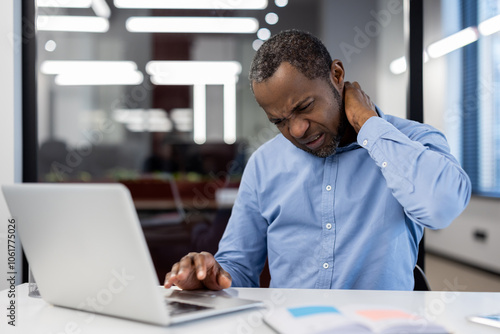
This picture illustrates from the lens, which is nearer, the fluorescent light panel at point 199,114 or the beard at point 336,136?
the beard at point 336,136

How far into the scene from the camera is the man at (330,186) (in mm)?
1390

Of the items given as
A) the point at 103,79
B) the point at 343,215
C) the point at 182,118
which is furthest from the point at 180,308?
the point at 103,79

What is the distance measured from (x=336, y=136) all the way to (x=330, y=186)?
6.1 inches

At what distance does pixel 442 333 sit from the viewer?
79cm

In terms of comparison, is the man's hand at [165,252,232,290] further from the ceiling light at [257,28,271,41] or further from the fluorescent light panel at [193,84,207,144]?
the fluorescent light panel at [193,84,207,144]

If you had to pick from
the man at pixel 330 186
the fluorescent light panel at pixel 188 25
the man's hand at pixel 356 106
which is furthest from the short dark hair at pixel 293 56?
the fluorescent light panel at pixel 188 25

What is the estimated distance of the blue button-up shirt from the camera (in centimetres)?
138

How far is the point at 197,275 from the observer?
115 centimetres

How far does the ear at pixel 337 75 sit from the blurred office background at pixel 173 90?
1155 millimetres

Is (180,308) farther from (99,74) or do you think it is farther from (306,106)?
(99,74)

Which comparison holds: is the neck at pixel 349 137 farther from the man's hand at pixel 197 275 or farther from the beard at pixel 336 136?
the man's hand at pixel 197 275

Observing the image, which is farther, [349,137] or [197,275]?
[349,137]

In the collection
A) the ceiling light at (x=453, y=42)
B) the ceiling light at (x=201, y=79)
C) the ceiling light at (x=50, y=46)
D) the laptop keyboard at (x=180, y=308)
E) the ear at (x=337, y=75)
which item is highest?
the ceiling light at (x=453, y=42)

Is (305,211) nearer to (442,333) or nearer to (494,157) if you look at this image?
(442,333)
